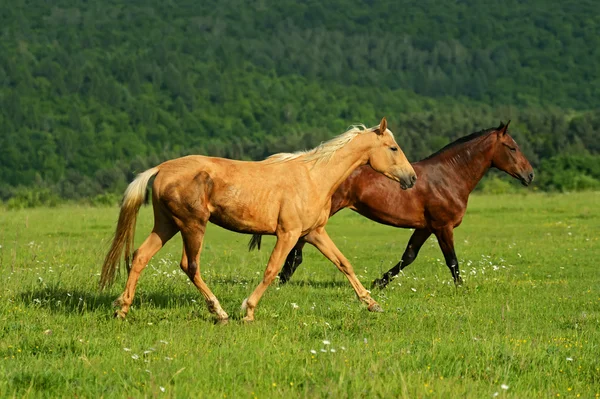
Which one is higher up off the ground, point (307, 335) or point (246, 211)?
point (246, 211)

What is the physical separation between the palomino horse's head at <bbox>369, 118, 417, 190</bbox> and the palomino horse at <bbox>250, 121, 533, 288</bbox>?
9.94 feet

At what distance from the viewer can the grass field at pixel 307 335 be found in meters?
7.42

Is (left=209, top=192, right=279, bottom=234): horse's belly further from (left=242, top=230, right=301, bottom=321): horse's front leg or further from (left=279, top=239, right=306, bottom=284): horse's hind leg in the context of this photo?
(left=279, top=239, right=306, bottom=284): horse's hind leg

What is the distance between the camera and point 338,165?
11250 mm

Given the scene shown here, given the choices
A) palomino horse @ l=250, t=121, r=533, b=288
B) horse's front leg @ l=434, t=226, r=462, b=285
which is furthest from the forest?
horse's front leg @ l=434, t=226, r=462, b=285

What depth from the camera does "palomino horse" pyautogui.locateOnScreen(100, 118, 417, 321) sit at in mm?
10445

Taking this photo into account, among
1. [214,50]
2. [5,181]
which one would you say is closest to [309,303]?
[5,181]

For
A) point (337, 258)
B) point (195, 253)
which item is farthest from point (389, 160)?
point (195, 253)

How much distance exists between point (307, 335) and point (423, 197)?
5507 mm

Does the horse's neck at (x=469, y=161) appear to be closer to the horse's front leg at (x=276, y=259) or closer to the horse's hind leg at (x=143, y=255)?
the horse's front leg at (x=276, y=259)

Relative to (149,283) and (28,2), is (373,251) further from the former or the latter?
(28,2)

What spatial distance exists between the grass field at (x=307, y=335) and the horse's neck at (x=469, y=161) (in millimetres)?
1400

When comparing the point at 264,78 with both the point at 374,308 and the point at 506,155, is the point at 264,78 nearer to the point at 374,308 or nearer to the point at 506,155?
the point at 506,155

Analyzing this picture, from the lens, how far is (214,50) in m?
170
